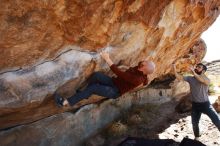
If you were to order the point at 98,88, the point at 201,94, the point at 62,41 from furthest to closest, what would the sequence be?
the point at 201,94 < the point at 98,88 < the point at 62,41

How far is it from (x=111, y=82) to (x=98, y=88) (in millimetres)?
320

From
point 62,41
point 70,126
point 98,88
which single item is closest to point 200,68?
point 98,88

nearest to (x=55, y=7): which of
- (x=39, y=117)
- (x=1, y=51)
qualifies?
(x=1, y=51)

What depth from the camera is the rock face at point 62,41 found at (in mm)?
5727

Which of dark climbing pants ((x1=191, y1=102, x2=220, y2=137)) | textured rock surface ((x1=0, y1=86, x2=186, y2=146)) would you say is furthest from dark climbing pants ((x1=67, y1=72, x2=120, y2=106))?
dark climbing pants ((x1=191, y1=102, x2=220, y2=137))

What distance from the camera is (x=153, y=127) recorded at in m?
10.4

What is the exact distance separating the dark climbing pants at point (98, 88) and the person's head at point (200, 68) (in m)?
2.31

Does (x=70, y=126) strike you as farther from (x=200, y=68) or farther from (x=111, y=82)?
(x=200, y=68)

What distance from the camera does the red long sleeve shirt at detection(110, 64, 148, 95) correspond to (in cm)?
685

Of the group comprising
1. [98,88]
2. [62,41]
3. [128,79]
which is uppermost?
[62,41]

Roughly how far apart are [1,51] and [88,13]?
1.44 meters

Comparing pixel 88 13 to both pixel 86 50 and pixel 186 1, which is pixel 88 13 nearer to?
pixel 86 50

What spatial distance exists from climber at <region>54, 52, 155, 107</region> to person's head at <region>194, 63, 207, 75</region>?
6.24 feet

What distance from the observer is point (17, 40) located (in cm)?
578
